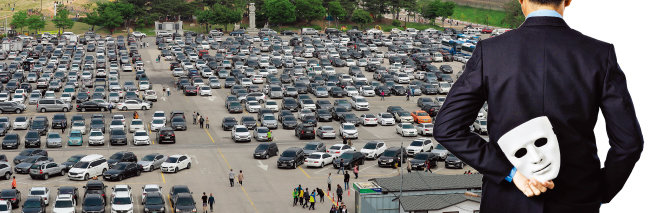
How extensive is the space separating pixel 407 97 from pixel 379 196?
51879 millimetres

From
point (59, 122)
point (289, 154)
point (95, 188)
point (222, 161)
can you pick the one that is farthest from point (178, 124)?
point (95, 188)

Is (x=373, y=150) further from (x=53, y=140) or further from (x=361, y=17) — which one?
(x=361, y=17)

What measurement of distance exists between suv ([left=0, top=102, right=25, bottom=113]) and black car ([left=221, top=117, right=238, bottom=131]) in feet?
68.7

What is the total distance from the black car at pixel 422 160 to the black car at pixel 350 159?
3.79m

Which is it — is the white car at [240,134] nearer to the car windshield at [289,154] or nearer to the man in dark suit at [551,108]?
the car windshield at [289,154]

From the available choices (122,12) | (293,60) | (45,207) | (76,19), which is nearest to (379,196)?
(45,207)

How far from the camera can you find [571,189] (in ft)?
14.8

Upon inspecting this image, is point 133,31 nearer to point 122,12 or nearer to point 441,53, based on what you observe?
point 122,12

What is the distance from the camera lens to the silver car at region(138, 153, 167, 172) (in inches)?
2286

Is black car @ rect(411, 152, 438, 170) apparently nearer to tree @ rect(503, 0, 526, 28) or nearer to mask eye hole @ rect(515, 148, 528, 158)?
mask eye hole @ rect(515, 148, 528, 158)

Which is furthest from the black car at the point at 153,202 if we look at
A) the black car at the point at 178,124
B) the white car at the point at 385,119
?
the white car at the point at 385,119

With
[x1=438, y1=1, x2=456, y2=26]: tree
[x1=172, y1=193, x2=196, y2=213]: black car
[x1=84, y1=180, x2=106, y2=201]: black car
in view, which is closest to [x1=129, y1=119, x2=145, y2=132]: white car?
[x1=84, y1=180, x2=106, y2=201]: black car

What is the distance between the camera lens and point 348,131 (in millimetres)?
70812

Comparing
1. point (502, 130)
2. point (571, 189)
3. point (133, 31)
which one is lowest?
point (133, 31)
